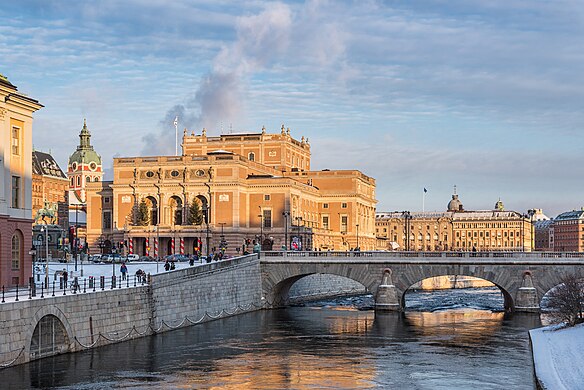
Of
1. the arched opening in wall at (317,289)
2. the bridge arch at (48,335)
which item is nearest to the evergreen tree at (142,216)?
the arched opening in wall at (317,289)

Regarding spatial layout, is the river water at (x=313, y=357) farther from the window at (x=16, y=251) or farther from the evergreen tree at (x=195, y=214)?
the evergreen tree at (x=195, y=214)

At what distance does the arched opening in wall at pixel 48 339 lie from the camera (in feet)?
163

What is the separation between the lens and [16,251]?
61.2 metres

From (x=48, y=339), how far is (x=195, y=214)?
80.7m

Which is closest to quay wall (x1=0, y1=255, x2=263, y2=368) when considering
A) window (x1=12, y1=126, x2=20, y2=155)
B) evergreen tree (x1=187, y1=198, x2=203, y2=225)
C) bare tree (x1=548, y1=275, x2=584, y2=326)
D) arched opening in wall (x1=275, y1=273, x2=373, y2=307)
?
arched opening in wall (x1=275, y1=273, x2=373, y2=307)

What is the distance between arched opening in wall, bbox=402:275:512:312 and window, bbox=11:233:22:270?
36663mm

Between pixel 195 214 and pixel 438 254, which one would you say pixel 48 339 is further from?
pixel 195 214

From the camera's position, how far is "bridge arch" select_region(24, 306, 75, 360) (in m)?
48.8

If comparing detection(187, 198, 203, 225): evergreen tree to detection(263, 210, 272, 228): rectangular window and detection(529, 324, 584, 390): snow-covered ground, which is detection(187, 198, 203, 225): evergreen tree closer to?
detection(263, 210, 272, 228): rectangular window

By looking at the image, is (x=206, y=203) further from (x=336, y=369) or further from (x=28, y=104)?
(x=336, y=369)

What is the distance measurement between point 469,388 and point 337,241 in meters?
108

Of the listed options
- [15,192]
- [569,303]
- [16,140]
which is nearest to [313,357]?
[569,303]

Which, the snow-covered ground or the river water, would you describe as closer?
the snow-covered ground

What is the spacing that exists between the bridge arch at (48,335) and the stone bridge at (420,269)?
36.6 meters
